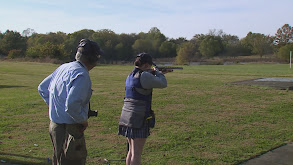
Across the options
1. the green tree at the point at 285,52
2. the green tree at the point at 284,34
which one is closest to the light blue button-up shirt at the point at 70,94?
the green tree at the point at 285,52

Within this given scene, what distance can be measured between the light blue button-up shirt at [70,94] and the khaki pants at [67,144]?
8 centimetres

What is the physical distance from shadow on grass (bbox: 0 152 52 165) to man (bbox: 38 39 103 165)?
2.11m

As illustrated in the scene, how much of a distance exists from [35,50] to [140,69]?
223 ft

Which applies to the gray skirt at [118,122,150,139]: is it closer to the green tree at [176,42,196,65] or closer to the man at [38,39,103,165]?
the man at [38,39,103,165]

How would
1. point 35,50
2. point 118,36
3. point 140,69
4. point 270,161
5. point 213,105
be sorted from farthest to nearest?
1. point 118,36
2. point 35,50
3. point 213,105
4. point 270,161
5. point 140,69

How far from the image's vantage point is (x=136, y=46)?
7625cm

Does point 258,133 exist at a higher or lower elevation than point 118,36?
lower

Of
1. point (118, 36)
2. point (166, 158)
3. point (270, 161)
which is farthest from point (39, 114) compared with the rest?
point (118, 36)

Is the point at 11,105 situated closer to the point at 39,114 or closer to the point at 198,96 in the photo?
the point at 39,114

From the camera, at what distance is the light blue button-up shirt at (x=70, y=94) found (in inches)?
125

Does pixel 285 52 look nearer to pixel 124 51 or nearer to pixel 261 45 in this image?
pixel 261 45

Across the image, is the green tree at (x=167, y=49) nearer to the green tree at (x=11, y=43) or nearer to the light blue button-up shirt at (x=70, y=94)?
the green tree at (x=11, y=43)

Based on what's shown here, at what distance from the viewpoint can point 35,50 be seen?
225 ft

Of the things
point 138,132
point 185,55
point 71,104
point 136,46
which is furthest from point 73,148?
point 185,55
